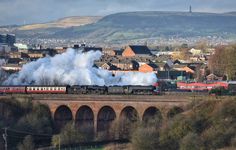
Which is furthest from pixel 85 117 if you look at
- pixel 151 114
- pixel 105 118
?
pixel 151 114

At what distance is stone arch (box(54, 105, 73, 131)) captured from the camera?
6219 cm

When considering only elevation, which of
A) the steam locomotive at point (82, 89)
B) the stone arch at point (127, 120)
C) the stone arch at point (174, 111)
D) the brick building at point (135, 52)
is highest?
the brick building at point (135, 52)

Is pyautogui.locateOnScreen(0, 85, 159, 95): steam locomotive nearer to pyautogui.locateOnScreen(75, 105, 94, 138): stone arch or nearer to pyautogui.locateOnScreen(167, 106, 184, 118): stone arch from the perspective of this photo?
pyautogui.locateOnScreen(75, 105, 94, 138): stone arch

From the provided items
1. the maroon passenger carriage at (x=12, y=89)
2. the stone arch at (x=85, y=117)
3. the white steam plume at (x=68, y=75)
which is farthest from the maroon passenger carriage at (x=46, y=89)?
the white steam plume at (x=68, y=75)

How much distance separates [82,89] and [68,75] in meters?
11.4

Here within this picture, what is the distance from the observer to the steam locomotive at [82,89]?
213 feet

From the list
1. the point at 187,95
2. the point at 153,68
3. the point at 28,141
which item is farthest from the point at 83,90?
the point at 153,68

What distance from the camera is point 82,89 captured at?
67.0 m

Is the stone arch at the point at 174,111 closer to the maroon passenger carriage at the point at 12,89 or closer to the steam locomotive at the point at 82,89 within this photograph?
the steam locomotive at the point at 82,89

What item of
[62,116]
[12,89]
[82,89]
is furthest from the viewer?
[12,89]

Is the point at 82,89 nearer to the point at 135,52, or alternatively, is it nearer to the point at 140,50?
the point at 135,52

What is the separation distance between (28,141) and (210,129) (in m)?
11.6

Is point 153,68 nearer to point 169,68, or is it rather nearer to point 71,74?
point 169,68

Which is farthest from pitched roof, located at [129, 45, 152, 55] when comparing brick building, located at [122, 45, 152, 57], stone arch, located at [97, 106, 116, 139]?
stone arch, located at [97, 106, 116, 139]
